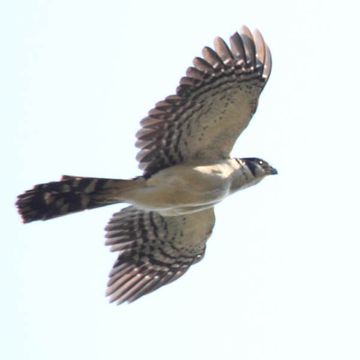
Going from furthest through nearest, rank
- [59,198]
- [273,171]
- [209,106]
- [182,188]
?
1. [273,171]
2. [182,188]
3. [209,106]
4. [59,198]

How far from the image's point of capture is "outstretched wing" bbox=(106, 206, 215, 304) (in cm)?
1789

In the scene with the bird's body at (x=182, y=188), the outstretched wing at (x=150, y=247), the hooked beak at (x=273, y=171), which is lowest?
the outstretched wing at (x=150, y=247)

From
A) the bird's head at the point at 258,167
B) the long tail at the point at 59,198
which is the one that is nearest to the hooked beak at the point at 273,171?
the bird's head at the point at 258,167

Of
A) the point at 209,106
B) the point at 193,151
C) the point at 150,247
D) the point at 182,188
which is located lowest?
the point at 150,247

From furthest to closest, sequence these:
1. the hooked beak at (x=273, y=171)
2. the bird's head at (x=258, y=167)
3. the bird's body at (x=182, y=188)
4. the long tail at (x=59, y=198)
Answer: the hooked beak at (x=273, y=171) → the bird's head at (x=258, y=167) → the bird's body at (x=182, y=188) → the long tail at (x=59, y=198)

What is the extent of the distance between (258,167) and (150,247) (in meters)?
1.67

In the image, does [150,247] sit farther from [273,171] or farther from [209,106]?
[209,106]

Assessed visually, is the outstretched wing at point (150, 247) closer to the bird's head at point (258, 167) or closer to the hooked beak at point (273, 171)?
the bird's head at point (258, 167)

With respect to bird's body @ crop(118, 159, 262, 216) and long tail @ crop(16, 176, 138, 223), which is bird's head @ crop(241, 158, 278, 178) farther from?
long tail @ crop(16, 176, 138, 223)

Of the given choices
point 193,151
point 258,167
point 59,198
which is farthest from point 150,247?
point 59,198

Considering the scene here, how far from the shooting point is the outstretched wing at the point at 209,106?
55.1 feet

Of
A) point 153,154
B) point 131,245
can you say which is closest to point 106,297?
point 131,245

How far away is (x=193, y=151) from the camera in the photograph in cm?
1722

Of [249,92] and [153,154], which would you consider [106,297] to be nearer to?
[153,154]
